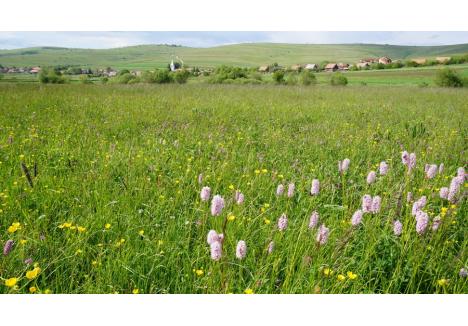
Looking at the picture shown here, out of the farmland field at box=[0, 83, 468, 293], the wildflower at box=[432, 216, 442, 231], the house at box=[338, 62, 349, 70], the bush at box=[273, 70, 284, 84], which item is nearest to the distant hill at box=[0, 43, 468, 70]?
the house at box=[338, 62, 349, 70]

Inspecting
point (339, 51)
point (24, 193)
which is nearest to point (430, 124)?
point (24, 193)

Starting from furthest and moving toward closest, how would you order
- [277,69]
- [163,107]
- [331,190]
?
[277,69] → [163,107] → [331,190]

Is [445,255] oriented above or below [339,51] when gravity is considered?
below

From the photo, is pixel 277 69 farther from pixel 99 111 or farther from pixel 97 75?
pixel 99 111

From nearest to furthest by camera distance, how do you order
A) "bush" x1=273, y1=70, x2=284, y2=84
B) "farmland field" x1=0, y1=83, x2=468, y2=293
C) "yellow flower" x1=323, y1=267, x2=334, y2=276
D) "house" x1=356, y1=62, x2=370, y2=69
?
"yellow flower" x1=323, y1=267, x2=334, y2=276, "farmland field" x1=0, y1=83, x2=468, y2=293, "bush" x1=273, y1=70, x2=284, y2=84, "house" x1=356, y1=62, x2=370, y2=69

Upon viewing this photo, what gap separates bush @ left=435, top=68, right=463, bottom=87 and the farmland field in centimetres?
2649

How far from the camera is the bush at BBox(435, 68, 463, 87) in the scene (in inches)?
1105

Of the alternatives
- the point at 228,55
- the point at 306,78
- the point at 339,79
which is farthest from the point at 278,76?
the point at 228,55

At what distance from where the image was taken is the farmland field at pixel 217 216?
5.59 feet

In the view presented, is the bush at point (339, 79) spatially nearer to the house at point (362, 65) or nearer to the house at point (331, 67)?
the house at point (331, 67)

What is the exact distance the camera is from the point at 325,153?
4324 millimetres

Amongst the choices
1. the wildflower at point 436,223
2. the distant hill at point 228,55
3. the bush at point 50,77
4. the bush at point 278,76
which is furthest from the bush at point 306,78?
the wildflower at point 436,223

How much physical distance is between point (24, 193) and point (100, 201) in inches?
22.7

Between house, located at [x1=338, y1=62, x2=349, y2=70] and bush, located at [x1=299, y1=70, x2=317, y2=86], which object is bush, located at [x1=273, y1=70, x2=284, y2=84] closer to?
bush, located at [x1=299, y1=70, x2=317, y2=86]
